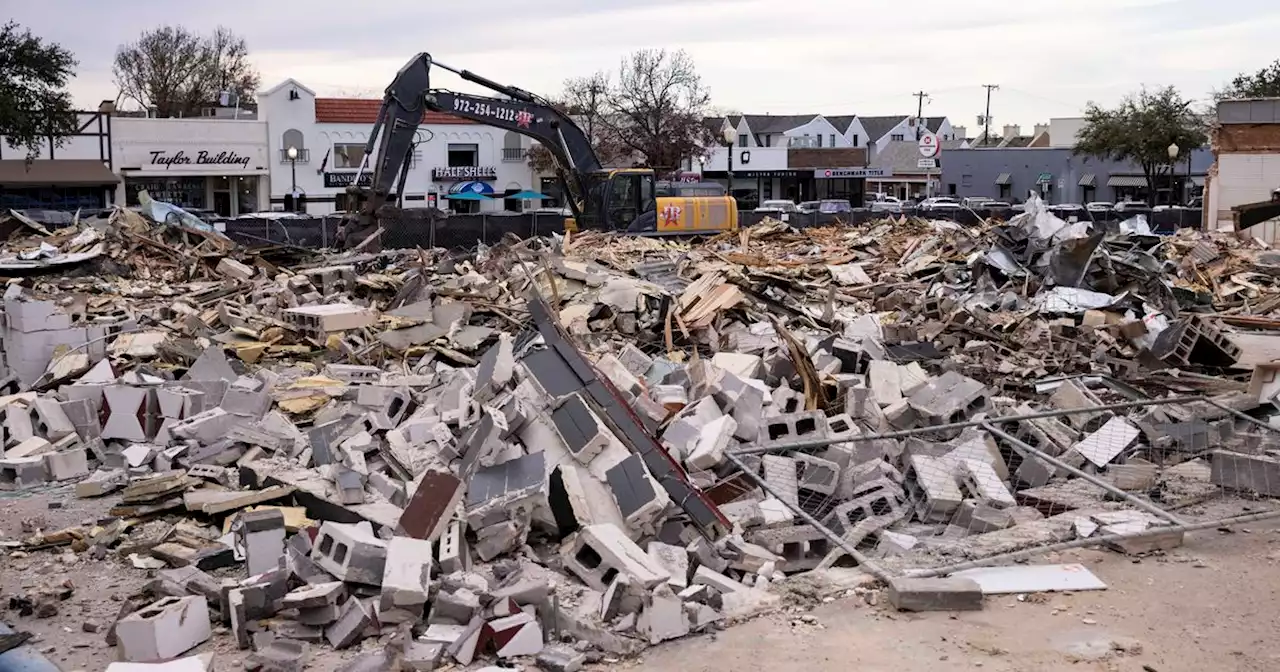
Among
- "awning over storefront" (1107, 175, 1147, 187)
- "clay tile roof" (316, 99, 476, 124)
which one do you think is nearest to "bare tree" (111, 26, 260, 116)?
"clay tile roof" (316, 99, 476, 124)

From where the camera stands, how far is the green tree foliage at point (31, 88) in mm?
38594

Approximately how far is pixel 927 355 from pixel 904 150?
6249 cm

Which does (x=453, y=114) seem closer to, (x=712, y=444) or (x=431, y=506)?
(x=712, y=444)

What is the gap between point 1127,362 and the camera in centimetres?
1420

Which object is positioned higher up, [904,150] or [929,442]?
[904,150]

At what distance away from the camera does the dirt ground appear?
19.6ft

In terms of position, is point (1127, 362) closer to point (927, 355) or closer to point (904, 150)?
point (927, 355)

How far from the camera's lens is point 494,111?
1036 inches

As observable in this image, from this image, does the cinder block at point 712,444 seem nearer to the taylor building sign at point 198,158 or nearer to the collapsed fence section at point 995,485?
the collapsed fence section at point 995,485

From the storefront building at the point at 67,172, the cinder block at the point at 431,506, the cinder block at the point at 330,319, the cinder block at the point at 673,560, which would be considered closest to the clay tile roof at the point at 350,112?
the storefront building at the point at 67,172

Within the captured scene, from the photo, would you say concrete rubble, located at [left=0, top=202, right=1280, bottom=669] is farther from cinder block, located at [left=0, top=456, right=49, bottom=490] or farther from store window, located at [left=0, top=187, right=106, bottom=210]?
store window, located at [left=0, top=187, right=106, bottom=210]

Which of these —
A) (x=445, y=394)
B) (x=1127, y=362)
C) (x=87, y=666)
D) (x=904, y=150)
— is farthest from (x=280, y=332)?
(x=904, y=150)

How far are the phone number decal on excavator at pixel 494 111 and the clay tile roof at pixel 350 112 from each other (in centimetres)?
2498

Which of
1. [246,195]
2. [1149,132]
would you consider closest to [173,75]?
[246,195]
